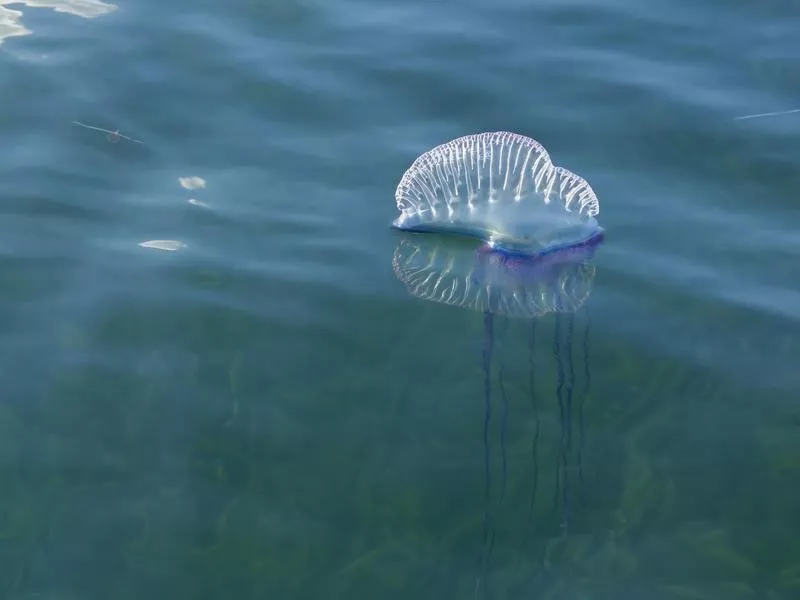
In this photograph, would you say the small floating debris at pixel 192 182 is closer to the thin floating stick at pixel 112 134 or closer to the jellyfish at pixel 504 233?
the thin floating stick at pixel 112 134

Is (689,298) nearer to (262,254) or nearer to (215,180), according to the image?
(262,254)

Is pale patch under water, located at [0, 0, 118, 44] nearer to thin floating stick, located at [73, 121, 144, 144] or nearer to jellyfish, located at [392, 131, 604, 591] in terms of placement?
thin floating stick, located at [73, 121, 144, 144]

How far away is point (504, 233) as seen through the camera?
18.5 feet

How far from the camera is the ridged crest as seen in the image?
553cm

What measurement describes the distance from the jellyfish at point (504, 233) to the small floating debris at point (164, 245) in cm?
114

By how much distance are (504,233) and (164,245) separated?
1.75 m

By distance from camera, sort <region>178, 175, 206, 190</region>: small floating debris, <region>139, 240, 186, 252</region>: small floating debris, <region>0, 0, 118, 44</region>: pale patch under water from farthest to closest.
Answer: <region>0, 0, 118, 44</region>: pale patch under water
<region>178, 175, 206, 190</region>: small floating debris
<region>139, 240, 186, 252</region>: small floating debris

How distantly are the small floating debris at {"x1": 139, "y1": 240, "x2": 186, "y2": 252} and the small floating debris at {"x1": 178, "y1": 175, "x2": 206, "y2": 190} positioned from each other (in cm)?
42

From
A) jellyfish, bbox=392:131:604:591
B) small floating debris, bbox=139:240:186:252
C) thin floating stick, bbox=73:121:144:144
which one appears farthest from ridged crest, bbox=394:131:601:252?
thin floating stick, bbox=73:121:144:144

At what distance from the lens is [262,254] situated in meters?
5.92

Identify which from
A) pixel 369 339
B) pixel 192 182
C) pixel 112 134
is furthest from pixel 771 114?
pixel 112 134

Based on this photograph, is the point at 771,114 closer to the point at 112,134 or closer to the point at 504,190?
the point at 504,190

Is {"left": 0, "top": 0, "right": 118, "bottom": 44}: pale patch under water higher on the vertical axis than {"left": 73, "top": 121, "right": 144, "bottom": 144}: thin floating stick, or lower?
higher

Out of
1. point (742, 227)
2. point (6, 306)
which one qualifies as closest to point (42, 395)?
point (6, 306)
